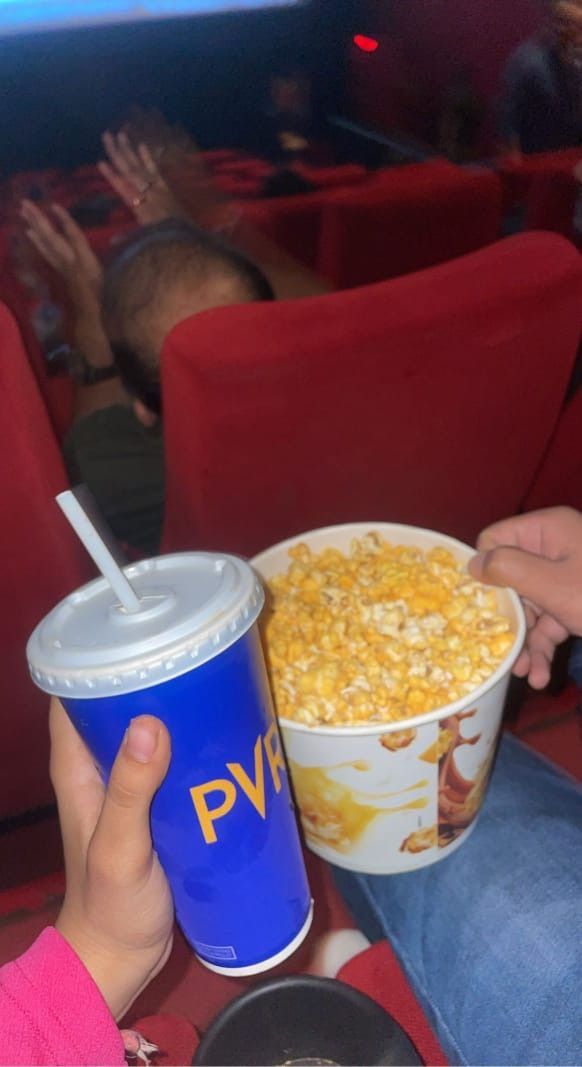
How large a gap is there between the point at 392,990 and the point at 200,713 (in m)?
0.44

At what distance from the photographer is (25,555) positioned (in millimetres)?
798

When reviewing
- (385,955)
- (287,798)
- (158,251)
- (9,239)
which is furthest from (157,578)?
(9,239)

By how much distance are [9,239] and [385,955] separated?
199 cm

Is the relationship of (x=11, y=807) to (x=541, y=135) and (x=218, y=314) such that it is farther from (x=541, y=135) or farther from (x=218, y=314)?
(x=541, y=135)

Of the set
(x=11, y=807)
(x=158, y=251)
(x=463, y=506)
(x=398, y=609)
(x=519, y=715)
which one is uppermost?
(x=158, y=251)

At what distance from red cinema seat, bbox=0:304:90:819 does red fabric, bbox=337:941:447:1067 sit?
1.40ft

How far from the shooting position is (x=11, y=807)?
1.01 meters

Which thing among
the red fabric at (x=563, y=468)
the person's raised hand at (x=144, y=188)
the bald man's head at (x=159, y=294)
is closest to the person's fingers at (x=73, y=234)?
the person's raised hand at (x=144, y=188)

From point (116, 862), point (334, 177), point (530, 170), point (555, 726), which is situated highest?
point (116, 862)

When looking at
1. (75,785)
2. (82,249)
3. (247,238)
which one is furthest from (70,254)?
(75,785)

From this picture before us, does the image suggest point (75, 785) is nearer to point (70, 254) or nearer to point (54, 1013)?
point (54, 1013)

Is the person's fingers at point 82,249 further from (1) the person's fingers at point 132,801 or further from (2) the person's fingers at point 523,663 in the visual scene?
(1) the person's fingers at point 132,801

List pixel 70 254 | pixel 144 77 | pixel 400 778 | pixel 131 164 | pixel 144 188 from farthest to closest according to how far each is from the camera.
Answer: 1. pixel 144 77
2. pixel 131 164
3. pixel 144 188
4. pixel 70 254
5. pixel 400 778

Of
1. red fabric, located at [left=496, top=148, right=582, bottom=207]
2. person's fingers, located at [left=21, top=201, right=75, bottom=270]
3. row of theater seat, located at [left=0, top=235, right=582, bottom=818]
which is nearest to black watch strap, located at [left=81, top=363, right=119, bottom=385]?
person's fingers, located at [left=21, top=201, right=75, bottom=270]
